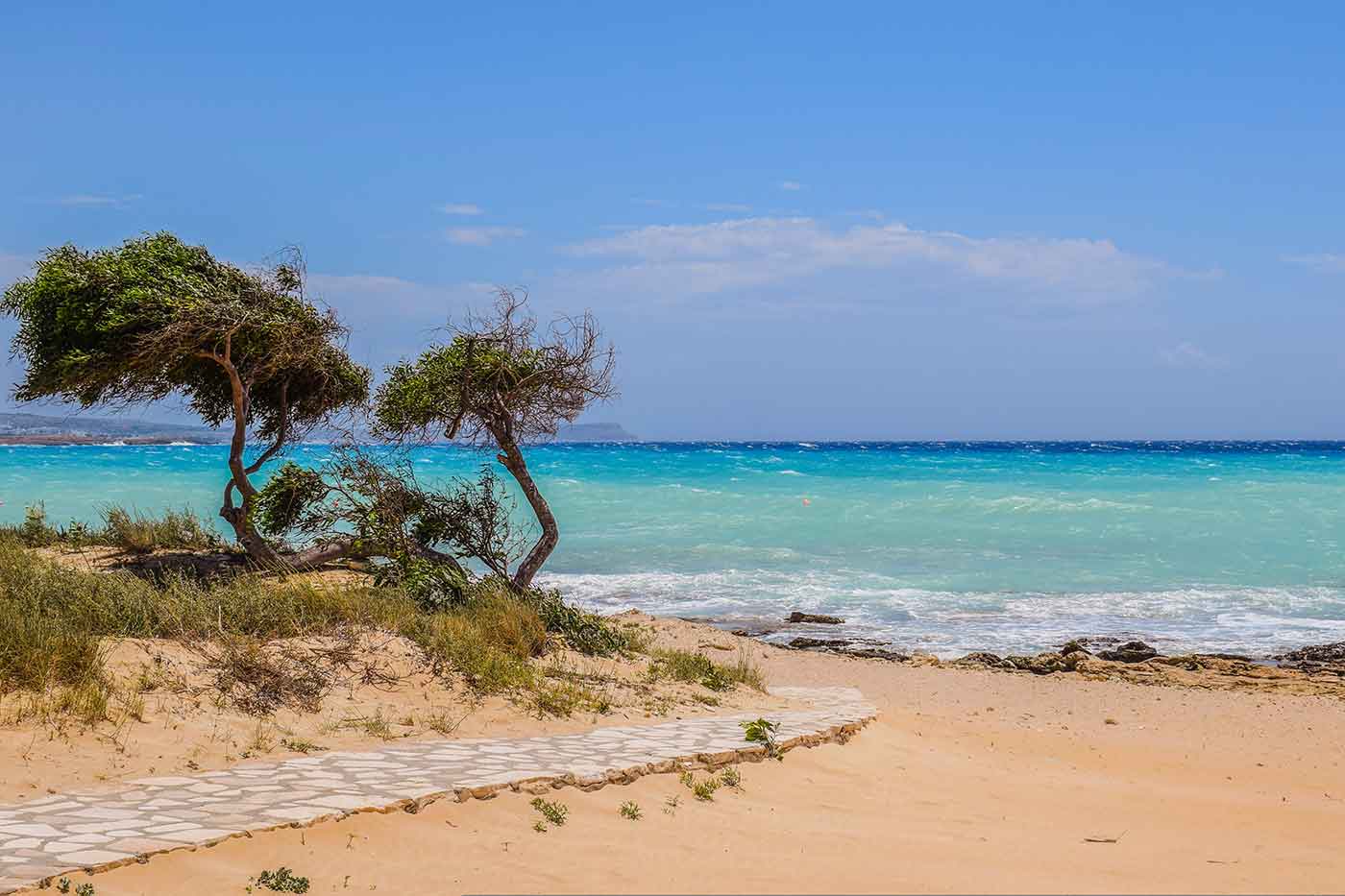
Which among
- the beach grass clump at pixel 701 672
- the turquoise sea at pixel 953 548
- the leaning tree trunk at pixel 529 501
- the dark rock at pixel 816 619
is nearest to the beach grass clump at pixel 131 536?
the turquoise sea at pixel 953 548

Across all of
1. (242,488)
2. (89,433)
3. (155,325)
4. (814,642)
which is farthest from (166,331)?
(89,433)

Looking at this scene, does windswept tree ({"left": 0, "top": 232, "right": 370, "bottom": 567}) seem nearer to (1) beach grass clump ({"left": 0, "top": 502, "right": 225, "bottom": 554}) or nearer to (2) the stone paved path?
(1) beach grass clump ({"left": 0, "top": 502, "right": 225, "bottom": 554})

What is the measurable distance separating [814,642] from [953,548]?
12185 millimetres

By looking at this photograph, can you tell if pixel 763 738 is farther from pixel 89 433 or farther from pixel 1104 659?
pixel 89 433

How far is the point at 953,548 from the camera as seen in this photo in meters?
27.3

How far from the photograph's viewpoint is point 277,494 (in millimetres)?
14391

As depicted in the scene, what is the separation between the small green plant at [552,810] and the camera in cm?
627

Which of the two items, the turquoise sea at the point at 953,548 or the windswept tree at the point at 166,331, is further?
the turquoise sea at the point at 953,548

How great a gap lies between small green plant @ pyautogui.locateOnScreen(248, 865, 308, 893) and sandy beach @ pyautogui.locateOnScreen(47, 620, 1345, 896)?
0.21 feet

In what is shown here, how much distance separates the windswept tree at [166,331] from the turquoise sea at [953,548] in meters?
2.66

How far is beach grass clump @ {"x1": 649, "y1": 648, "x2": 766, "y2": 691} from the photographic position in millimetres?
10789

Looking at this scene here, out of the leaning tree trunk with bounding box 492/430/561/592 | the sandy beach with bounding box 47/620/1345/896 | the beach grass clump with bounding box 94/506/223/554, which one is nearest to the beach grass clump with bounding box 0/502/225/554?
the beach grass clump with bounding box 94/506/223/554

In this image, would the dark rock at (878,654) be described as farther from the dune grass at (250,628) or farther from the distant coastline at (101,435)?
the distant coastline at (101,435)

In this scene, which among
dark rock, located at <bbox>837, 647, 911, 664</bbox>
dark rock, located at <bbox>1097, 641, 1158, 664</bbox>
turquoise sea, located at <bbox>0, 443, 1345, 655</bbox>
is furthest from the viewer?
turquoise sea, located at <bbox>0, 443, 1345, 655</bbox>
